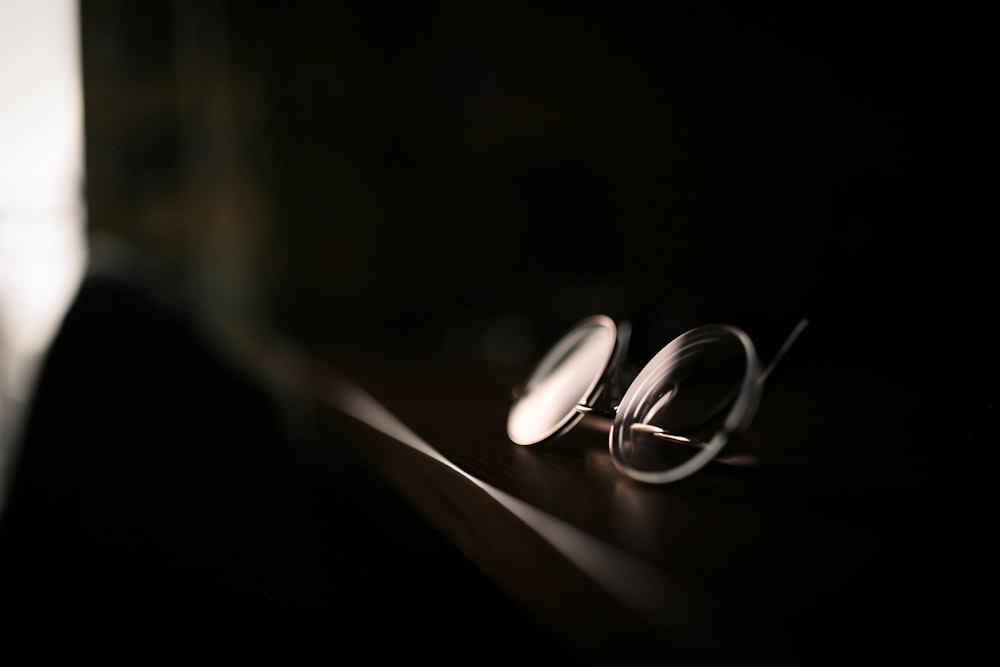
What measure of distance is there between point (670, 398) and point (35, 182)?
63.2 inches

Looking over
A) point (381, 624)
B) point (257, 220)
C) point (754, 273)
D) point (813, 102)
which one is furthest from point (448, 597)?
point (257, 220)

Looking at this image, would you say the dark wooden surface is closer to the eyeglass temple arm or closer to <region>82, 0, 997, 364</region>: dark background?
the eyeglass temple arm

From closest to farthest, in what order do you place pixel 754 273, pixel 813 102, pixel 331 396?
pixel 331 396
pixel 813 102
pixel 754 273

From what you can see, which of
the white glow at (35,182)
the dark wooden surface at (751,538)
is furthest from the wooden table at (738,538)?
the white glow at (35,182)

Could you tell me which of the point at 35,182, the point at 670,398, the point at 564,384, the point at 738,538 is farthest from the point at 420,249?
the point at 738,538

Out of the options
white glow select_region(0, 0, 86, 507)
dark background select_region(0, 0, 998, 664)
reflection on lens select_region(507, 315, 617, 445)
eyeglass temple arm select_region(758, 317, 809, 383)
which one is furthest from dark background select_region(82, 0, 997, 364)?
eyeglass temple arm select_region(758, 317, 809, 383)

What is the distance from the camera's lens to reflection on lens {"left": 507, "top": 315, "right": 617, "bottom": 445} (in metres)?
0.48

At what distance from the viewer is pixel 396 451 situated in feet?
2.00

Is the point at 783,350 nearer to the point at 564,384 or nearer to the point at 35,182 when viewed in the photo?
the point at 564,384

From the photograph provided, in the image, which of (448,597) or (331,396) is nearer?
(448,597)

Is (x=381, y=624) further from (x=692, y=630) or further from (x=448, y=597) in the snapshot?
(x=692, y=630)

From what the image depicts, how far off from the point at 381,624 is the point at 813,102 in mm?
1868

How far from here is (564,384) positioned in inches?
21.1

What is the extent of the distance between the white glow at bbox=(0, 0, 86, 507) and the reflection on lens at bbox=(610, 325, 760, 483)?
3.46 ft
